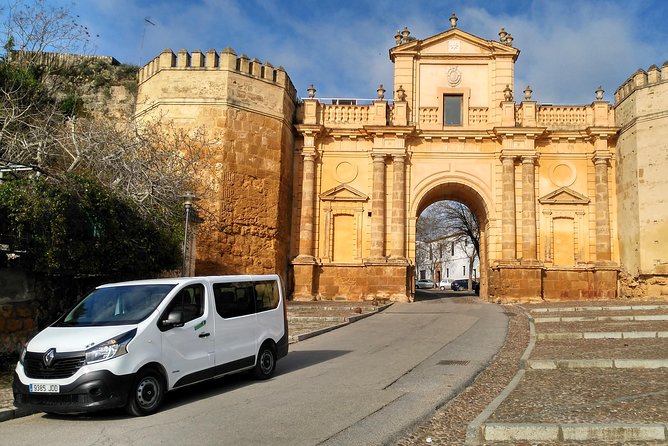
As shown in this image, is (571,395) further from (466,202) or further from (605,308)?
(466,202)

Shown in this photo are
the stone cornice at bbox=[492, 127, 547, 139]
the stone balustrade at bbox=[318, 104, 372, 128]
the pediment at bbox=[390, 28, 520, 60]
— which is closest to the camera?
the stone cornice at bbox=[492, 127, 547, 139]

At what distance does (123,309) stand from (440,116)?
A: 821 inches

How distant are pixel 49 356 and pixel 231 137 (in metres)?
16.1

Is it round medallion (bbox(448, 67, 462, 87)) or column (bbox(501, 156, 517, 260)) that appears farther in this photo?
round medallion (bbox(448, 67, 462, 87))

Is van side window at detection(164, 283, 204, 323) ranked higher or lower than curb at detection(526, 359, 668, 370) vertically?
higher

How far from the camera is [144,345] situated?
6914mm

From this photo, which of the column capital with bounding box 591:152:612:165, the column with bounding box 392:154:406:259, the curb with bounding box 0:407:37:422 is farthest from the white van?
the column capital with bounding box 591:152:612:165

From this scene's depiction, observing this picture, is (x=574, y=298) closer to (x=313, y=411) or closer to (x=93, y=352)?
(x=313, y=411)

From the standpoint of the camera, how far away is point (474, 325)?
52.6 feet

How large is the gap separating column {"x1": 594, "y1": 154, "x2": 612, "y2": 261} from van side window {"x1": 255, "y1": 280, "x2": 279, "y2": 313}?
19.2 m

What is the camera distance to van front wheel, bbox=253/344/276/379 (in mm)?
9055

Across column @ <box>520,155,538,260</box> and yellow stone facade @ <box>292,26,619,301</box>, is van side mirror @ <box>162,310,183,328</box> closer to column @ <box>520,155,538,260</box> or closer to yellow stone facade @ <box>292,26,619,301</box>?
yellow stone facade @ <box>292,26,619,301</box>

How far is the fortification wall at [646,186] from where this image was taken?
22.6 metres

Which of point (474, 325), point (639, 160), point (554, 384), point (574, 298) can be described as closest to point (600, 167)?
point (639, 160)
